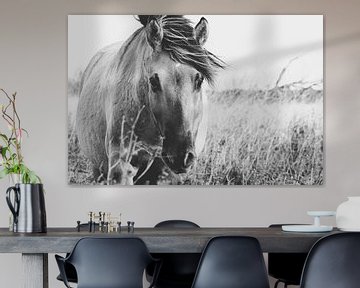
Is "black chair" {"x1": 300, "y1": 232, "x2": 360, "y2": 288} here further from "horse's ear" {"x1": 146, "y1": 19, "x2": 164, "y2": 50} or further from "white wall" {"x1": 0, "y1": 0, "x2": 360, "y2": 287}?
"horse's ear" {"x1": 146, "y1": 19, "x2": 164, "y2": 50}

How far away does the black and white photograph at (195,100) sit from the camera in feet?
18.7

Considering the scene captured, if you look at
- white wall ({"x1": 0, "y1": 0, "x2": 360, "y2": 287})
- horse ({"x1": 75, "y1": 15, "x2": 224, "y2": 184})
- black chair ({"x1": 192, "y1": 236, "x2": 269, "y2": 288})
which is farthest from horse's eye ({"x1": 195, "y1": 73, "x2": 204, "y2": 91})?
black chair ({"x1": 192, "y1": 236, "x2": 269, "y2": 288})

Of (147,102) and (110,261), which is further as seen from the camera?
(147,102)

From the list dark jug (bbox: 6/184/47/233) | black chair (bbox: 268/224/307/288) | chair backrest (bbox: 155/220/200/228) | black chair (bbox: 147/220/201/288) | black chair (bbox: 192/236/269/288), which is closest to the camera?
black chair (bbox: 192/236/269/288)

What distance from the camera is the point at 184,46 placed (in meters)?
5.77

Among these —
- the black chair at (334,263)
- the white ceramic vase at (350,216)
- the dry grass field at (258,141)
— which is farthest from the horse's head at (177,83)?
the black chair at (334,263)

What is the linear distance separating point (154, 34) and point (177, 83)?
0.44m

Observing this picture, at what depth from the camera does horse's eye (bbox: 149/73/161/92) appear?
5.74 metres

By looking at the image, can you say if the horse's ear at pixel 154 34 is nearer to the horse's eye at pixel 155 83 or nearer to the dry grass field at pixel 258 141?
the horse's eye at pixel 155 83

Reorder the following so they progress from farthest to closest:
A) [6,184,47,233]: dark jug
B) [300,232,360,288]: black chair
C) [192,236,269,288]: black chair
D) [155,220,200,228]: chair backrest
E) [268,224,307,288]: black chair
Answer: [155,220,200,228]: chair backrest
[268,224,307,288]: black chair
[6,184,47,233]: dark jug
[192,236,269,288]: black chair
[300,232,360,288]: black chair

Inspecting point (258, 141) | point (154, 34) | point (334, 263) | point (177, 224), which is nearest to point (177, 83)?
point (154, 34)

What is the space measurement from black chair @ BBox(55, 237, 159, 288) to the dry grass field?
219cm

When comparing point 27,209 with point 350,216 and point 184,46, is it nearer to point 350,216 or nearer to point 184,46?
point 350,216

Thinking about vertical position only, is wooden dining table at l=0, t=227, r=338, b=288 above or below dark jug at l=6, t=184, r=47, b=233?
Result: below
